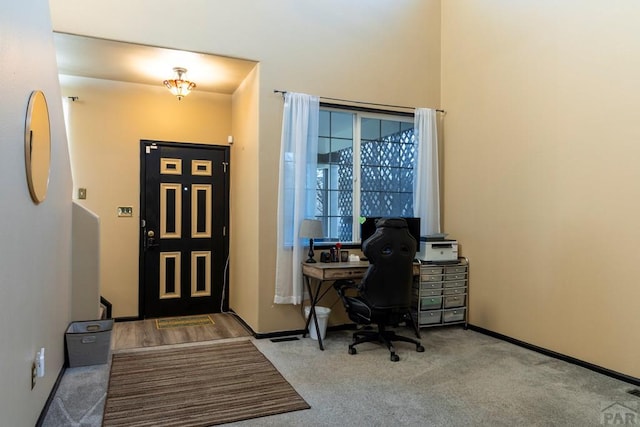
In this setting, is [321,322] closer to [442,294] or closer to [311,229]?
[311,229]

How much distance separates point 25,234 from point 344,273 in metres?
2.57

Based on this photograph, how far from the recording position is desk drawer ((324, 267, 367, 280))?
3.93 metres

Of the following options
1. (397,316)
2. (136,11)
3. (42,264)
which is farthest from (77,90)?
(397,316)

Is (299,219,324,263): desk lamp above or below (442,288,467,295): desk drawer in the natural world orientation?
above

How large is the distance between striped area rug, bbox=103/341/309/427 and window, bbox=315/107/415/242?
1.74 metres

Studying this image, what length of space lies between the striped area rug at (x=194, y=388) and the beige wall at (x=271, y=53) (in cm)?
81

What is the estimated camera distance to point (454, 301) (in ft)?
15.3

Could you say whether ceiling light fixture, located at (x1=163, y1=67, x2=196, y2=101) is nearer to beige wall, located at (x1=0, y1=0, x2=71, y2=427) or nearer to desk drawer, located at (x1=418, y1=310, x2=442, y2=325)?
beige wall, located at (x1=0, y1=0, x2=71, y2=427)

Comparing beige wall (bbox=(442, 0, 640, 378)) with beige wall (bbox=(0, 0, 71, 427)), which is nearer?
beige wall (bbox=(0, 0, 71, 427))

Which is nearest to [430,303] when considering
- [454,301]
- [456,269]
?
[454,301]

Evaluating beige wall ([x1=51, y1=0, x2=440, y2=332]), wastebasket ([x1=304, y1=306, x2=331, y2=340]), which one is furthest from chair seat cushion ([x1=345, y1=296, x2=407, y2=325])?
beige wall ([x1=51, y1=0, x2=440, y2=332])

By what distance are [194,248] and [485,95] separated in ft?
12.6

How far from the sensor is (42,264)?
100.0 inches

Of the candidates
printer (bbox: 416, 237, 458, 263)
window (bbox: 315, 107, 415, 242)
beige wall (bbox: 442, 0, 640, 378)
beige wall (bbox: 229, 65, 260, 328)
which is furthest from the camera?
window (bbox: 315, 107, 415, 242)
